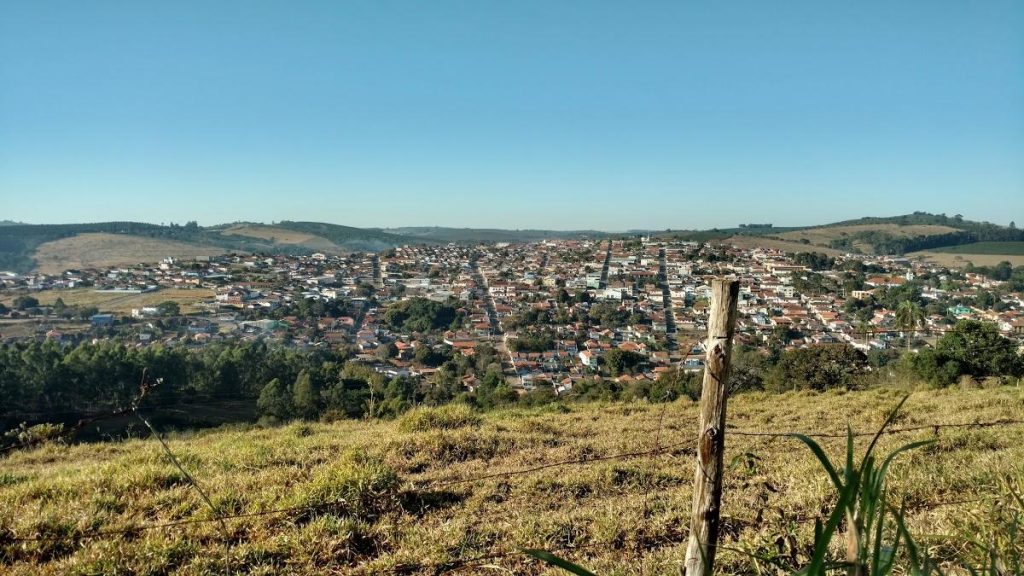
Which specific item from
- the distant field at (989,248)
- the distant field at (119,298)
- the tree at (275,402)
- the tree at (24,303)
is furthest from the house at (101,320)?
the distant field at (989,248)

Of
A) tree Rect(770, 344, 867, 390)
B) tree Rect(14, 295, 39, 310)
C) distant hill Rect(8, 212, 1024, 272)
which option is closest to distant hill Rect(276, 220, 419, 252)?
distant hill Rect(8, 212, 1024, 272)

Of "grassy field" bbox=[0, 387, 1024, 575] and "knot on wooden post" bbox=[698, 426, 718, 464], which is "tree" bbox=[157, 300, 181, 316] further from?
"knot on wooden post" bbox=[698, 426, 718, 464]

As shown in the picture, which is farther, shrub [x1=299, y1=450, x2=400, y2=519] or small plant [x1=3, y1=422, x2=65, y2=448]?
small plant [x1=3, y1=422, x2=65, y2=448]

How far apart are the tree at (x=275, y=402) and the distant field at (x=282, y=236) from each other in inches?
2564

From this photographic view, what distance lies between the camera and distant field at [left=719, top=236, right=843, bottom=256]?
5122 centimetres

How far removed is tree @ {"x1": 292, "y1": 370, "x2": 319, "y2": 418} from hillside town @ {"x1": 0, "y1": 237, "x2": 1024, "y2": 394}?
3.90 metres

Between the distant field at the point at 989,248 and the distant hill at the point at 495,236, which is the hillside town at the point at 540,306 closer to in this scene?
the distant field at the point at 989,248

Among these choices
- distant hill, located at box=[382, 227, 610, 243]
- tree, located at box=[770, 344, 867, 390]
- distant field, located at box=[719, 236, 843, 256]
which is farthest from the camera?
distant hill, located at box=[382, 227, 610, 243]

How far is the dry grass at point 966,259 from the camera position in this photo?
137 ft

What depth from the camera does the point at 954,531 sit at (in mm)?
2650

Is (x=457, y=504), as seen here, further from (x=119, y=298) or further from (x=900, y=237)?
(x=900, y=237)

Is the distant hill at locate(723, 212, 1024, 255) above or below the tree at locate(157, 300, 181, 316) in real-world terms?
above

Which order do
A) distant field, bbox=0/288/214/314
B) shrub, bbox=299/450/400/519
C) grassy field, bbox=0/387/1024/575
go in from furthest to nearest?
distant field, bbox=0/288/214/314 < shrub, bbox=299/450/400/519 < grassy field, bbox=0/387/1024/575

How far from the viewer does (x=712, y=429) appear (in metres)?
Result: 2.03
